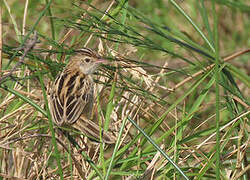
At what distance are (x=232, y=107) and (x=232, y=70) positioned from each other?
1.00ft

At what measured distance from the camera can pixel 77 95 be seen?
4473 millimetres

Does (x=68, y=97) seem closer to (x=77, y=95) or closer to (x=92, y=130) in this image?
(x=77, y=95)

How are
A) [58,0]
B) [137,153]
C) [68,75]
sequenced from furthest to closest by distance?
[58,0] → [68,75] → [137,153]

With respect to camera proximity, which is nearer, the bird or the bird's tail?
the bird's tail

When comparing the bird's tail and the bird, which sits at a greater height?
the bird

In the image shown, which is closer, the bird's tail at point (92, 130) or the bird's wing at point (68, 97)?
the bird's tail at point (92, 130)

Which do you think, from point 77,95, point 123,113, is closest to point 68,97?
point 77,95

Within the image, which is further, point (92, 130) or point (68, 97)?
point (68, 97)

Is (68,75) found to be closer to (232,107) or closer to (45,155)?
(45,155)

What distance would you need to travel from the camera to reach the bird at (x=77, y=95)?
409cm

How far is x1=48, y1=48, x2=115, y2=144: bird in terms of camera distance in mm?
4090

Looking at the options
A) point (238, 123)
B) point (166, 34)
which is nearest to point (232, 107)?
point (238, 123)

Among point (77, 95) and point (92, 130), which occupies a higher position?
point (77, 95)

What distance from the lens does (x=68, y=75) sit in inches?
181
